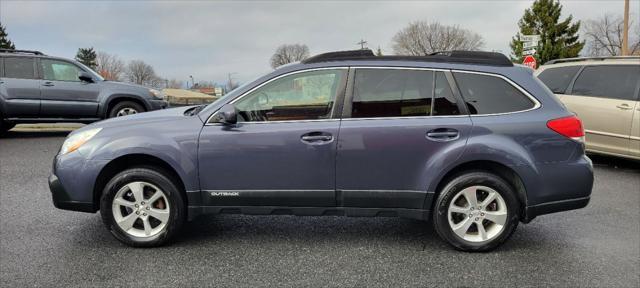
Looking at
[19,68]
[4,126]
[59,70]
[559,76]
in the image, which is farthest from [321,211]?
[4,126]

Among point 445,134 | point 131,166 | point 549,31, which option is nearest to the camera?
point 445,134

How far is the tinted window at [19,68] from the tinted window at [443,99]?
30.2 ft

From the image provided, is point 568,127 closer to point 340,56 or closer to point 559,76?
point 340,56

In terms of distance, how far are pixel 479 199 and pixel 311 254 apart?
1.47m

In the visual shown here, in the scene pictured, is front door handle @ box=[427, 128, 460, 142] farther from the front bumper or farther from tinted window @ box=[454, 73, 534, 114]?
the front bumper

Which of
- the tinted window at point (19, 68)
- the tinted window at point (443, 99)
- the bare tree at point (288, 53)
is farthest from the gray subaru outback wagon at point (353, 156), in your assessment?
the bare tree at point (288, 53)

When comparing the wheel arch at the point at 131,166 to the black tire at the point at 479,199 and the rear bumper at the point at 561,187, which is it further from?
the rear bumper at the point at 561,187

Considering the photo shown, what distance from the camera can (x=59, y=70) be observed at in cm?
995

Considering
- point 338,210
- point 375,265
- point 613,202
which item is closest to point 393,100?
point 338,210

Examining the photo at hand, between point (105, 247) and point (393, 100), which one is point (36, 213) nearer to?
point (105, 247)

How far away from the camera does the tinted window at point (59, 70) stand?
9867mm

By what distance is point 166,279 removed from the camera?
3338mm

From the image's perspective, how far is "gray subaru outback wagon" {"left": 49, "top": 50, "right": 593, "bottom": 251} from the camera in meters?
3.76

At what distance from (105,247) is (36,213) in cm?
142
